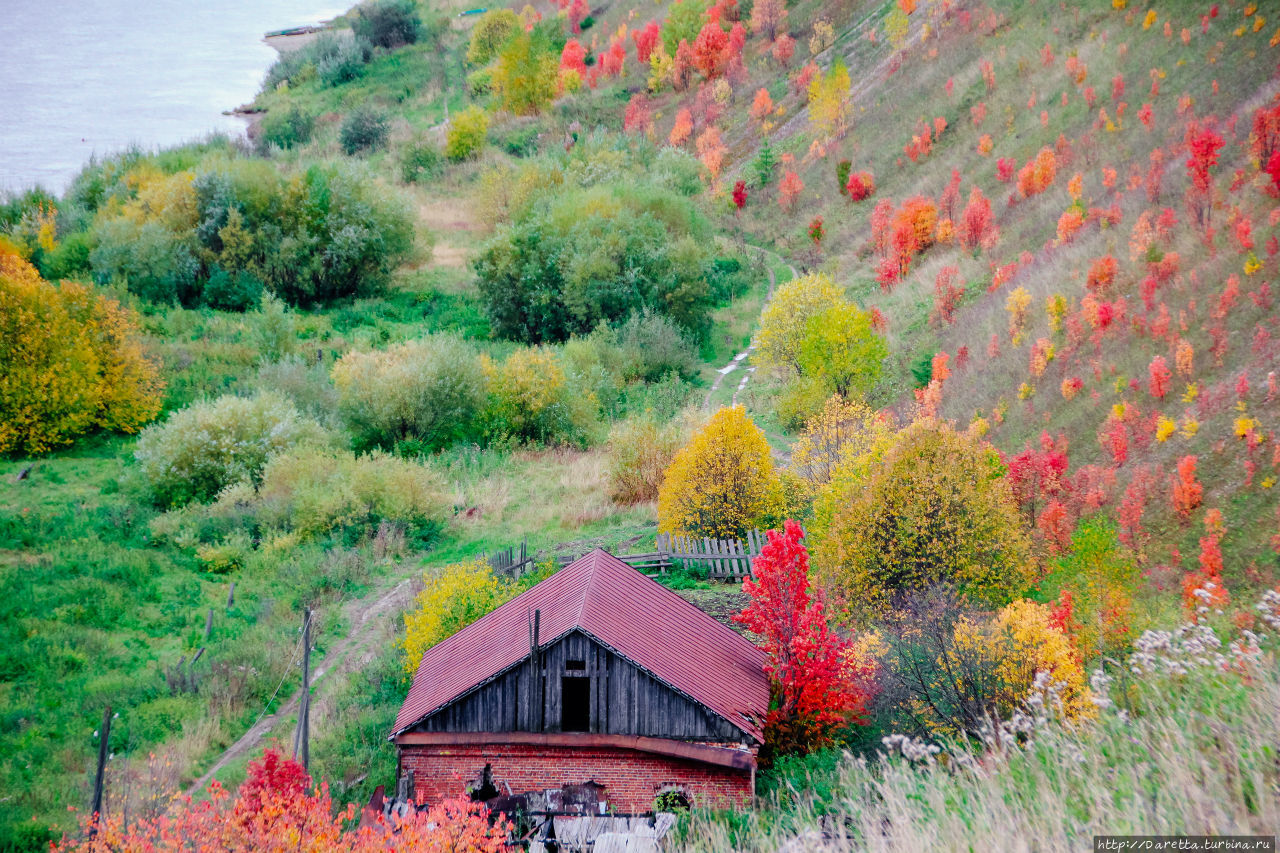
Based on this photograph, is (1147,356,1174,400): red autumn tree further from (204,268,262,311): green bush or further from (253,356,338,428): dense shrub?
(204,268,262,311): green bush

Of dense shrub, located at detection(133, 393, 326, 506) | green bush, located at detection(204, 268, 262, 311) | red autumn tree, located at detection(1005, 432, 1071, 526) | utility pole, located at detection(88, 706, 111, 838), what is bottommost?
utility pole, located at detection(88, 706, 111, 838)

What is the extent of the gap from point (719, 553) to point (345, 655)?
1013 cm

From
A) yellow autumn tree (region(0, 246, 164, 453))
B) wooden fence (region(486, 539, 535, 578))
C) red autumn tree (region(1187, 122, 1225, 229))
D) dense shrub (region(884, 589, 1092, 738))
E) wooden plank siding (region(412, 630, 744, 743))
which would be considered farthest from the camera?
yellow autumn tree (region(0, 246, 164, 453))

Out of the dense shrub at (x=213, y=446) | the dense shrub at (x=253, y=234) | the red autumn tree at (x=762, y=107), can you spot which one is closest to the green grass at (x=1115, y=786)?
the dense shrub at (x=213, y=446)

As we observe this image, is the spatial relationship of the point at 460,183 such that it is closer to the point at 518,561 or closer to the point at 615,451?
the point at 615,451

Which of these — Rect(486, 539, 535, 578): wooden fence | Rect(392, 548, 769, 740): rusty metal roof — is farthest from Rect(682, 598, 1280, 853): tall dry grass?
Rect(486, 539, 535, 578): wooden fence

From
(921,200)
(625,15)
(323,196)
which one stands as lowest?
(921,200)

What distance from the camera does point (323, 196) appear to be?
2122 inches

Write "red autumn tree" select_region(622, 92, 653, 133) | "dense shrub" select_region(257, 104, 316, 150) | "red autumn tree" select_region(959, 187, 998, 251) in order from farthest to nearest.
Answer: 1. "red autumn tree" select_region(622, 92, 653, 133)
2. "dense shrub" select_region(257, 104, 316, 150)
3. "red autumn tree" select_region(959, 187, 998, 251)

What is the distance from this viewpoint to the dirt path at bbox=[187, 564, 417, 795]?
62.5 feet

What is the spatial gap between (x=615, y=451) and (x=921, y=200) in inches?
1038

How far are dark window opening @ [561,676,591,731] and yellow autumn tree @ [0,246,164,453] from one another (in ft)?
95.5

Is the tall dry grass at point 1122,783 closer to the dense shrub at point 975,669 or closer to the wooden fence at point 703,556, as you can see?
the dense shrub at point 975,669

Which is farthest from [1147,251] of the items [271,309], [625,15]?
[625,15]
